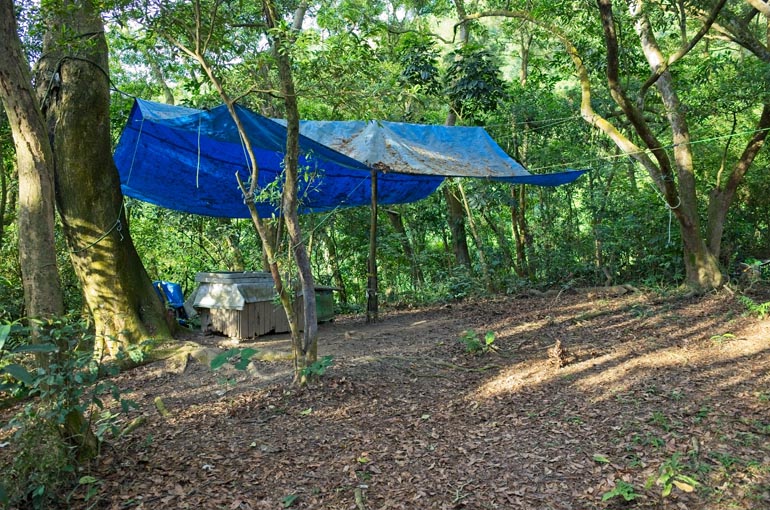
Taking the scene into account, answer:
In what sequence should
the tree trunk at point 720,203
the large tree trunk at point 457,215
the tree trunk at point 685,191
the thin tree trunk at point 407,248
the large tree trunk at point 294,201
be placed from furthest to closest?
the thin tree trunk at point 407,248 < the large tree trunk at point 457,215 < the tree trunk at point 720,203 < the tree trunk at point 685,191 < the large tree trunk at point 294,201

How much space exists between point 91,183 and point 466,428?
3.27 metres

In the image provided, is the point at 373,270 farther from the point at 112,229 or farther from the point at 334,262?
the point at 334,262

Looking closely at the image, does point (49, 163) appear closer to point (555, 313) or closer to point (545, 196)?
Answer: point (555, 313)

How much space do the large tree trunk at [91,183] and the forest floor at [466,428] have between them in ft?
1.85

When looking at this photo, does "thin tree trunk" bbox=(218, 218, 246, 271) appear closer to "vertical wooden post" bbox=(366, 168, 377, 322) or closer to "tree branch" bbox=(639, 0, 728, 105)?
"vertical wooden post" bbox=(366, 168, 377, 322)

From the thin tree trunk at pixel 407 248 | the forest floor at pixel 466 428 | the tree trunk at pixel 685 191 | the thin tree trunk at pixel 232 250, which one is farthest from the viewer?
the thin tree trunk at pixel 407 248

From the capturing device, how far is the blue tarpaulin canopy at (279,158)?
4.39 metres

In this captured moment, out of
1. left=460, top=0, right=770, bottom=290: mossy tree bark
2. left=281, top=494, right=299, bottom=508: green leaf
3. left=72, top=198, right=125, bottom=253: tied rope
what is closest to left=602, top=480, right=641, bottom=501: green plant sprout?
left=281, top=494, right=299, bottom=508: green leaf

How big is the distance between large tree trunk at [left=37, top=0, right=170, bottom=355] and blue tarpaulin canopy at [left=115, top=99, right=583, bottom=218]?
0.34 meters

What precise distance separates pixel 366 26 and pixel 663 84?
4.25 metres

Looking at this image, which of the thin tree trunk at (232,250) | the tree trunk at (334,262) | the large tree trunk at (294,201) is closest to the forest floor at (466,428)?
the large tree trunk at (294,201)

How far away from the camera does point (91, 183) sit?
4148 millimetres

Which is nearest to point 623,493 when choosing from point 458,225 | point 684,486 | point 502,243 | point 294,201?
point 684,486

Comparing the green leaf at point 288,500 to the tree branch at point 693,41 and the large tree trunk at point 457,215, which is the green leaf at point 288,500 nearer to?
the tree branch at point 693,41
